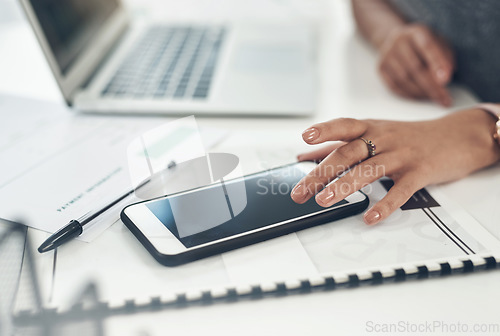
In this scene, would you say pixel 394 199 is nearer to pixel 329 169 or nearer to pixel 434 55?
pixel 329 169

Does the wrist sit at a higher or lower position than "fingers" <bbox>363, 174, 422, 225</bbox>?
lower

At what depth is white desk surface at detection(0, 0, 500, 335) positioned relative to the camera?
0.31 m

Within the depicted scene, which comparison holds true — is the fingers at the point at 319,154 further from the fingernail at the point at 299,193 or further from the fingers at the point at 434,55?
the fingers at the point at 434,55

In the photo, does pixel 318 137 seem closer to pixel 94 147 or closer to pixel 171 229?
pixel 171 229

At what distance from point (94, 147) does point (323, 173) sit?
294mm

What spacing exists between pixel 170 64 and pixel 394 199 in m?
0.46

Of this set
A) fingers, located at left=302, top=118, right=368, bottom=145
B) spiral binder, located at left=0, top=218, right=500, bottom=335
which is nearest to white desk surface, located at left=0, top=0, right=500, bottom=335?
spiral binder, located at left=0, top=218, right=500, bottom=335

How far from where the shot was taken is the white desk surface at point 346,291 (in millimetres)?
312

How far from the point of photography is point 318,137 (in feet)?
1.37

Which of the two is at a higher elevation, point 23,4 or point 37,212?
point 23,4

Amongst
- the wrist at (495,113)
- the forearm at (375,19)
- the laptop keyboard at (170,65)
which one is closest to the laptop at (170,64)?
the laptop keyboard at (170,65)

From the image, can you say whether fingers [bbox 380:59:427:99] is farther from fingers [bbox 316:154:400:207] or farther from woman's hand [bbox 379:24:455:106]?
fingers [bbox 316:154:400:207]

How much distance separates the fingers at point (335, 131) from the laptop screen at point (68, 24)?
0.40m

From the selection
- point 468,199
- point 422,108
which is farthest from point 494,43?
point 468,199
